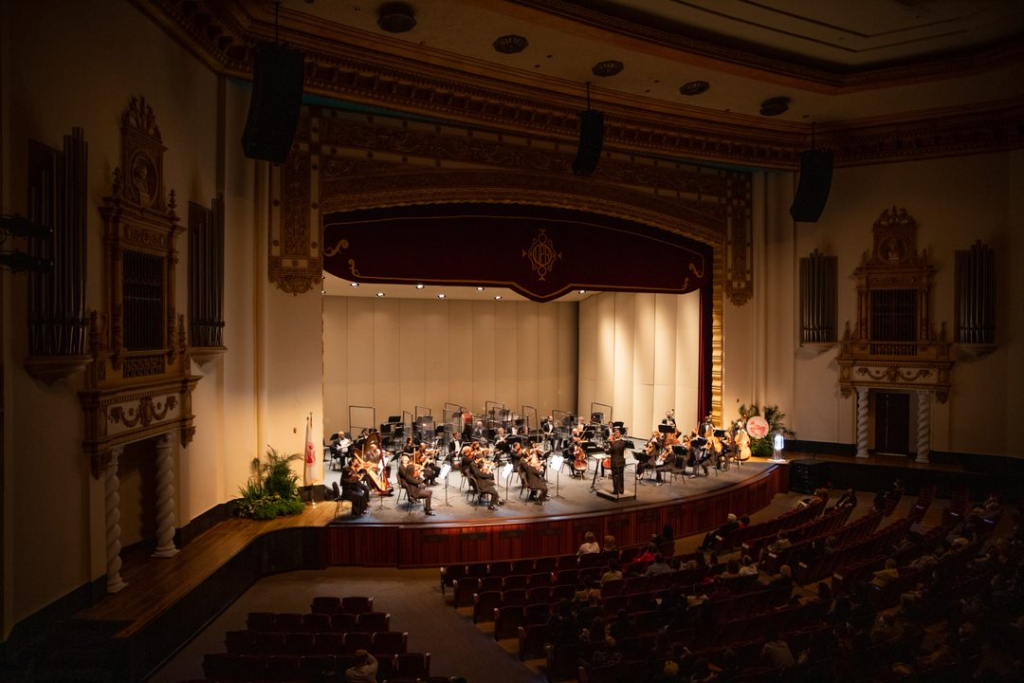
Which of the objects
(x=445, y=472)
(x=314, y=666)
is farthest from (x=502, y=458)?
(x=314, y=666)

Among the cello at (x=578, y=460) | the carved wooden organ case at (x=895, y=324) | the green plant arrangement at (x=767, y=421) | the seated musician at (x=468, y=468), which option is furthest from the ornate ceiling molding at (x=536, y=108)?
the cello at (x=578, y=460)

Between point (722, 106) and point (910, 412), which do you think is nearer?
point (722, 106)

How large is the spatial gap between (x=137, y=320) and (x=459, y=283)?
21.6 ft

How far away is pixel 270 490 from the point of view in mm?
11156

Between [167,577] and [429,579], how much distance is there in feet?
12.0

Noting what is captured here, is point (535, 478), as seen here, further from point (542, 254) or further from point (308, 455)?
point (542, 254)

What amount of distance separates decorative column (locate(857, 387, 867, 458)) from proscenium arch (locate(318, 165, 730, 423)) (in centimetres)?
323

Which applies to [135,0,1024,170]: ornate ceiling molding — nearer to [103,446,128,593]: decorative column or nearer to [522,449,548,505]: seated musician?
[103,446,128,593]: decorative column

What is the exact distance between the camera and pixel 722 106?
47.7 feet

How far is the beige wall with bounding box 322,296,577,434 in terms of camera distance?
1964cm

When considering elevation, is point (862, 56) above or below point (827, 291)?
above

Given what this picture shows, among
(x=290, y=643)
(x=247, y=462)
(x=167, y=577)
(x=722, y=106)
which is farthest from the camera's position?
(x=722, y=106)

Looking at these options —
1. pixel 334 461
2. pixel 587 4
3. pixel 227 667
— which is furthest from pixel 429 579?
pixel 587 4

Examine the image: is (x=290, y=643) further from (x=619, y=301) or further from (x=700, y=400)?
(x=619, y=301)
